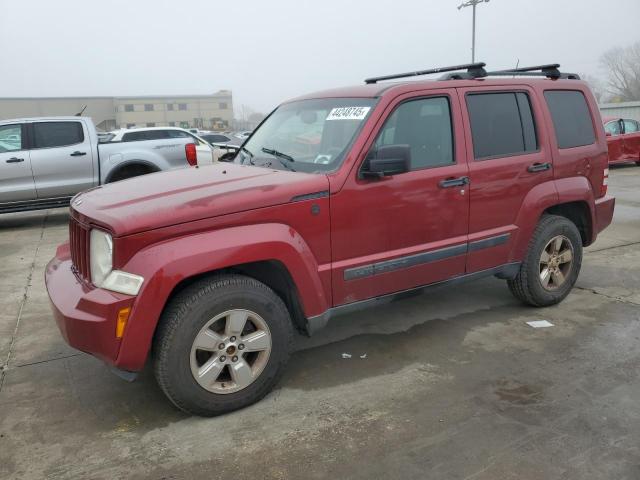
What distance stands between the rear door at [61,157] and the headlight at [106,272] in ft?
22.2

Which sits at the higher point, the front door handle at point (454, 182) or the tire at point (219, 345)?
the front door handle at point (454, 182)

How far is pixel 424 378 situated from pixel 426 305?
1.41 metres

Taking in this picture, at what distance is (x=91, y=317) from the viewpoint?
9.20ft

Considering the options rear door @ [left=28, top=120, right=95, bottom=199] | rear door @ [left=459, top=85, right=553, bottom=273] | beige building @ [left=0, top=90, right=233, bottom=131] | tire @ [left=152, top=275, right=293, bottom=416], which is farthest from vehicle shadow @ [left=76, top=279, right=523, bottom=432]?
beige building @ [left=0, top=90, right=233, bottom=131]

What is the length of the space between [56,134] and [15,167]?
2.92 ft

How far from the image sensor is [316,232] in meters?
3.29

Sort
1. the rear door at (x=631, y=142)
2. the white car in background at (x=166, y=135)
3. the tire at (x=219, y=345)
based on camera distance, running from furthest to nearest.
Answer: the rear door at (x=631, y=142) < the white car in background at (x=166, y=135) < the tire at (x=219, y=345)

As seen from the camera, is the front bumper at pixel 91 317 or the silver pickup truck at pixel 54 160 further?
the silver pickup truck at pixel 54 160

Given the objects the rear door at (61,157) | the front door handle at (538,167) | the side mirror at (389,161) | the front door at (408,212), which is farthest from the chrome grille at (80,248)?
the rear door at (61,157)

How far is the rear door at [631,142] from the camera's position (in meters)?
15.6

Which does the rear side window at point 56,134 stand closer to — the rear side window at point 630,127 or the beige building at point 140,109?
the rear side window at point 630,127

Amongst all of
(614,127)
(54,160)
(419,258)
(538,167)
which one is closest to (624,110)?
(614,127)

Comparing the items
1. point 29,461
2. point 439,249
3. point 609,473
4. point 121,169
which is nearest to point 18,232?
point 121,169

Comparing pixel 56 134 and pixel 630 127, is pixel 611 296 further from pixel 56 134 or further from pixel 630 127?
pixel 630 127
